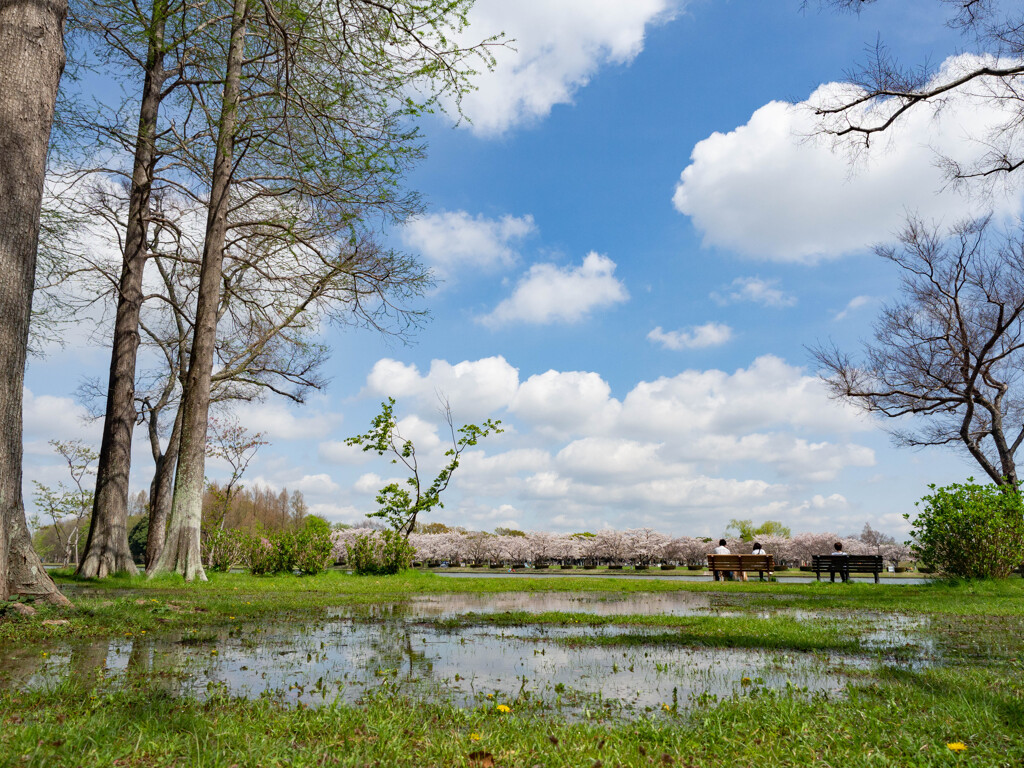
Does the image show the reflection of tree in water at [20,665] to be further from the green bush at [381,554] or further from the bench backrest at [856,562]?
the bench backrest at [856,562]

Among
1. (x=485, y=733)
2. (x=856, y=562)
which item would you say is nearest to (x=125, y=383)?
(x=485, y=733)

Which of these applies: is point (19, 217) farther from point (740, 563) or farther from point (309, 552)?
point (740, 563)

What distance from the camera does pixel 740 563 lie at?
22.5m

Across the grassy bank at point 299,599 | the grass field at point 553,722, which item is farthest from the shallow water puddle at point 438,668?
the grassy bank at point 299,599

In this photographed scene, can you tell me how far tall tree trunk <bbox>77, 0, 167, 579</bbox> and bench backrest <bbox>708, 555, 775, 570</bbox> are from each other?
1885 centimetres

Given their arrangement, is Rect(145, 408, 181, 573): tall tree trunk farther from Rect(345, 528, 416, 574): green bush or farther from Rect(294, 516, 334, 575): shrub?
Rect(345, 528, 416, 574): green bush

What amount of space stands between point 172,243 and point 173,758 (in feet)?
68.4

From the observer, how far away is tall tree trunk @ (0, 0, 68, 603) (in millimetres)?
7066

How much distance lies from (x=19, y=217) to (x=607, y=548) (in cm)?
4496

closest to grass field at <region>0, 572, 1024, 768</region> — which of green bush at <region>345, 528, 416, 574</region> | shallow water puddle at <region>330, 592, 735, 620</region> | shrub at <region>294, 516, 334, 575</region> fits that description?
shallow water puddle at <region>330, 592, 735, 620</region>

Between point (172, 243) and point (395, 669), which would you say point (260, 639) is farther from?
point (172, 243)

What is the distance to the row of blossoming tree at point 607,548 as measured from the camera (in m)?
44.1

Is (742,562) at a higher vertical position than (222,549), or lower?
lower

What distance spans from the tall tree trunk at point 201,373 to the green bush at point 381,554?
510 cm
